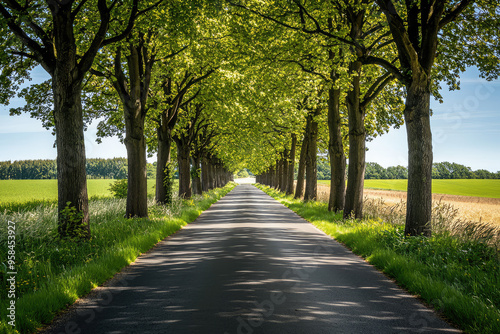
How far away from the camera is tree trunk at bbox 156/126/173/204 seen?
731 inches

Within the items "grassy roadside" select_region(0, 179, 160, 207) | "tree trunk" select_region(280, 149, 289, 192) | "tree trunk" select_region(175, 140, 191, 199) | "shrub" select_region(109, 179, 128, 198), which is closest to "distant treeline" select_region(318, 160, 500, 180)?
"tree trunk" select_region(280, 149, 289, 192)

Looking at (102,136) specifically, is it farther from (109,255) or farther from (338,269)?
(338,269)

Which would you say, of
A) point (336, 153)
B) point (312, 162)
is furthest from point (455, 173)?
point (336, 153)

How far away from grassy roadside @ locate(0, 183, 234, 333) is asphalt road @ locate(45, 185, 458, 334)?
26 centimetres

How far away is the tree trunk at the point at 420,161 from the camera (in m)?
8.86

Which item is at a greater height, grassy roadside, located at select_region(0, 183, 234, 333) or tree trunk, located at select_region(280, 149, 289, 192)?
tree trunk, located at select_region(280, 149, 289, 192)

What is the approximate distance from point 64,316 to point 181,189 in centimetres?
2103

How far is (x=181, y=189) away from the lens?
25.5 m

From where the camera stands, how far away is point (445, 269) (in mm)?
6211

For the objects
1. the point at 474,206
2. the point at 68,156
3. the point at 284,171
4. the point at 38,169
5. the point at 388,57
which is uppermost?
the point at 388,57

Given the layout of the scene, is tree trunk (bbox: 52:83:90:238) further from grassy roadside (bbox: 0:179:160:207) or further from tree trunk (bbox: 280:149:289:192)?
tree trunk (bbox: 280:149:289:192)

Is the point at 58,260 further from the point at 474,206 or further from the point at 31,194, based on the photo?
the point at 31,194

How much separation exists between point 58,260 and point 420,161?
8.56 m

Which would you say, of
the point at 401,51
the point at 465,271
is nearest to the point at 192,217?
the point at 401,51
